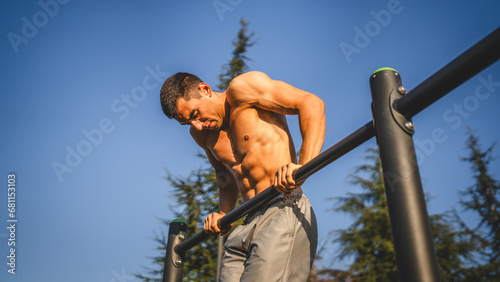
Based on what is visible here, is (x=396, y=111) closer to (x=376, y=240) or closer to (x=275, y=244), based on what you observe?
(x=275, y=244)

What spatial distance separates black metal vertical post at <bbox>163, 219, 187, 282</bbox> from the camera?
2.20 meters

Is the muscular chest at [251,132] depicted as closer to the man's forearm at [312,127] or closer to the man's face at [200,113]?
the man's face at [200,113]

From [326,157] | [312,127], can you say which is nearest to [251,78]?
[312,127]

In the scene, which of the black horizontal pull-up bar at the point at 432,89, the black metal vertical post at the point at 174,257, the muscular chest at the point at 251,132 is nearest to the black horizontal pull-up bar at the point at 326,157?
the black horizontal pull-up bar at the point at 432,89

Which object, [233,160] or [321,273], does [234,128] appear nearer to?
[233,160]

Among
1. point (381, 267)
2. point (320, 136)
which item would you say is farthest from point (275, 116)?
point (381, 267)

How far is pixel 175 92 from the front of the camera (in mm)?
2199

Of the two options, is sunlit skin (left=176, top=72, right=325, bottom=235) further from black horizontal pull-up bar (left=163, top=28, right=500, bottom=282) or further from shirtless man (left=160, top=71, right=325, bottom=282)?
black horizontal pull-up bar (left=163, top=28, right=500, bottom=282)

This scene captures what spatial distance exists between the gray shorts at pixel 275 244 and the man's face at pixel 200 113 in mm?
662

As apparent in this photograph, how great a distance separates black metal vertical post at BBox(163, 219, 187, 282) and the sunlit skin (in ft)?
1.25

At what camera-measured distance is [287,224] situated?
5.40 feet

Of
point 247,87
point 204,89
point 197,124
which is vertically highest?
point 204,89

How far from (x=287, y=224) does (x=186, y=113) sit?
94 cm

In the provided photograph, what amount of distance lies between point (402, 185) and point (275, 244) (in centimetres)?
86
